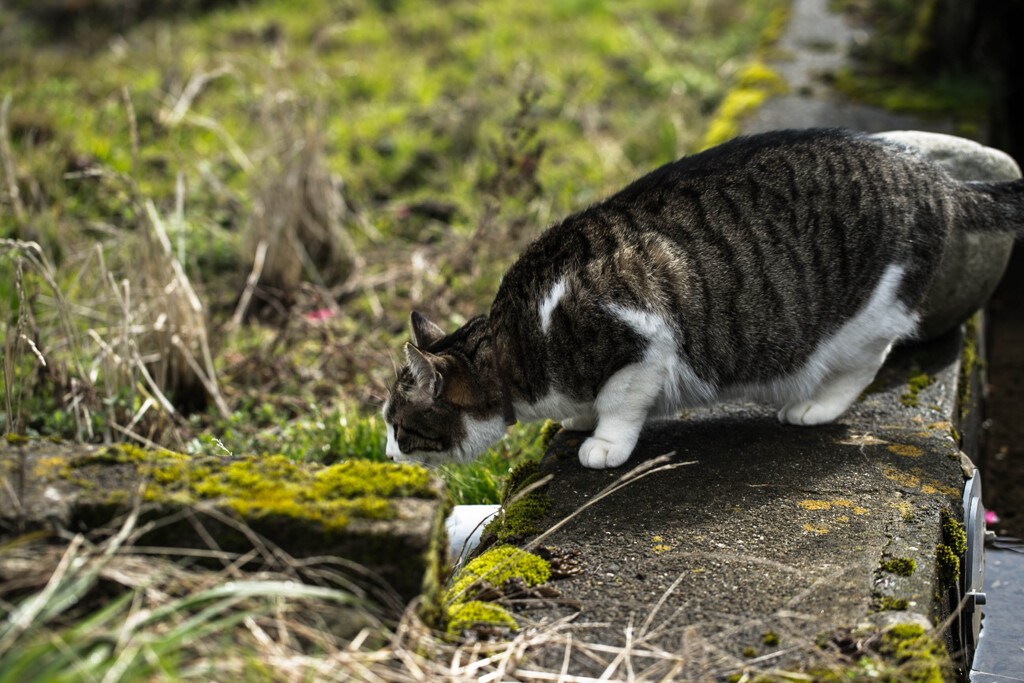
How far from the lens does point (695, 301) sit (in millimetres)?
3049

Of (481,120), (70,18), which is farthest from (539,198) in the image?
(70,18)

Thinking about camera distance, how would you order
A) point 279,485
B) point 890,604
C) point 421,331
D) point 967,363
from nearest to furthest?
point 279,485 → point 890,604 → point 421,331 → point 967,363

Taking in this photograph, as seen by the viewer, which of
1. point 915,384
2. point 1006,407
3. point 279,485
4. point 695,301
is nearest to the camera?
point 279,485

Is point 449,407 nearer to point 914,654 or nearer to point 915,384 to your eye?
point 914,654

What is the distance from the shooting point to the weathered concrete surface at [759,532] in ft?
7.28

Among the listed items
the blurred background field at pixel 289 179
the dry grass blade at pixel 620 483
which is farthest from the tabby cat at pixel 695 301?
the blurred background field at pixel 289 179

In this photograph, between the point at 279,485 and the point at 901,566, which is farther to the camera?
the point at 901,566

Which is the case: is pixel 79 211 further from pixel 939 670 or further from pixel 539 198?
pixel 939 670

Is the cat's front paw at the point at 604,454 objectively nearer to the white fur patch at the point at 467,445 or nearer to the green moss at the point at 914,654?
the white fur patch at the point at 467,445

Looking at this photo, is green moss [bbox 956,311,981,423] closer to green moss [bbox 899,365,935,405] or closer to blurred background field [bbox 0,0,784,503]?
green moss [bbox 899,365,935,405]

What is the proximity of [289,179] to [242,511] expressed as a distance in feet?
10.4

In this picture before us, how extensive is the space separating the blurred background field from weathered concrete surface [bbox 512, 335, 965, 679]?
702 millimetres

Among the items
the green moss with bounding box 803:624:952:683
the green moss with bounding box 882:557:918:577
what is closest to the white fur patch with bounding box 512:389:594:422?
the green moss with bounding box 882:557:918:577

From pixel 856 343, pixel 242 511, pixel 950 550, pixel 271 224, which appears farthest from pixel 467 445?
pixel 271 224
